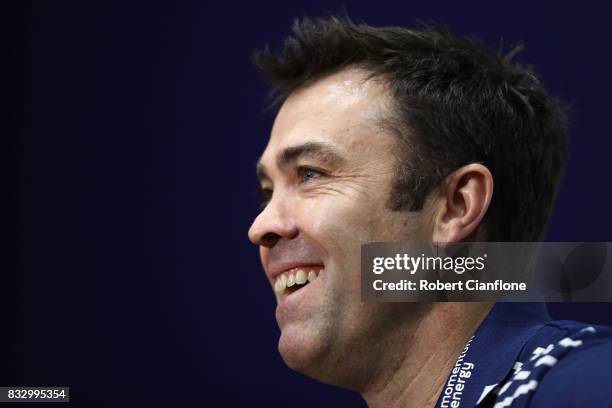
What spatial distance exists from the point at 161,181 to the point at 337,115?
1670 millimetres

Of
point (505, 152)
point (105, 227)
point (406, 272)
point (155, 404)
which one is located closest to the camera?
point (406, 272)

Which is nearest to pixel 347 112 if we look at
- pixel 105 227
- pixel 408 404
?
pixel 408 404

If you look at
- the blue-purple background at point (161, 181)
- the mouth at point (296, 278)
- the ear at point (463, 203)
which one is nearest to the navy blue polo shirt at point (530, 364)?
the ear at point (463, 203)

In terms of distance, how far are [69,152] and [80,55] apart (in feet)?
1.23

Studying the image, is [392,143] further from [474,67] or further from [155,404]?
[155,404]

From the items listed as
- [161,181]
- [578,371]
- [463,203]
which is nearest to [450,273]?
[463,203]

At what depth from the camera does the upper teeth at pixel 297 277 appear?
1371mm

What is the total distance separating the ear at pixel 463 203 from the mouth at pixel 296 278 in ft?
0.66

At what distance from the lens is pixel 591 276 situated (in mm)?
1507

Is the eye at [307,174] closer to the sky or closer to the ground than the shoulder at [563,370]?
closer to the sky

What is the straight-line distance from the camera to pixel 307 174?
4.69ft

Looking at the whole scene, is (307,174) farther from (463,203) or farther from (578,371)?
(578,371)

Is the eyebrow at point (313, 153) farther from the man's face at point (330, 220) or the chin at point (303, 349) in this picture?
the chin at point (303, 349)

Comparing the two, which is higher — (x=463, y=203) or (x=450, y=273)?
(x=463, y=203)
